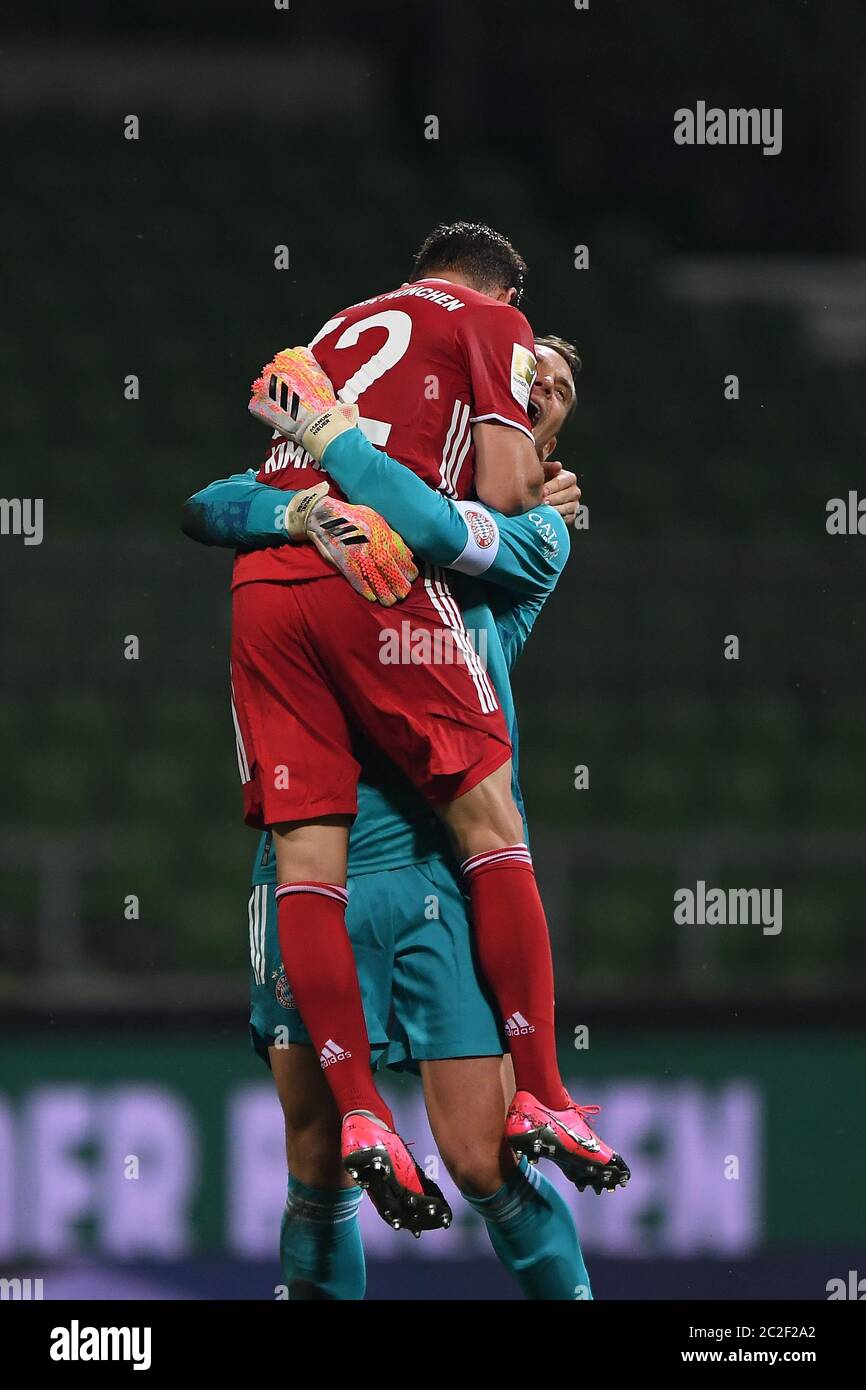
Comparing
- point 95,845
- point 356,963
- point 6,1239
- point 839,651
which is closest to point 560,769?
point 839,651

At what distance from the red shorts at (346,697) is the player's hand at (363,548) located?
0.10 feet

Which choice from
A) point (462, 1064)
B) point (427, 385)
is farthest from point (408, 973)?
point (427, 385)

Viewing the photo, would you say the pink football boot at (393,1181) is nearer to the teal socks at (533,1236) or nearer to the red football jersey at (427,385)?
the teal socks at (533,1236)

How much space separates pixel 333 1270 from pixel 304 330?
5966 millimetres

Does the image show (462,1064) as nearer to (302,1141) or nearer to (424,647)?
(302,1141)

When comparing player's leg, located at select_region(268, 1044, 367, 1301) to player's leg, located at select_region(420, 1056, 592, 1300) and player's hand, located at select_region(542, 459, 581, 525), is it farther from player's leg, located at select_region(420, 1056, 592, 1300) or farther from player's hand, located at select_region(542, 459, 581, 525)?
player's hand, located at select_region(542, 459, 581, 525)

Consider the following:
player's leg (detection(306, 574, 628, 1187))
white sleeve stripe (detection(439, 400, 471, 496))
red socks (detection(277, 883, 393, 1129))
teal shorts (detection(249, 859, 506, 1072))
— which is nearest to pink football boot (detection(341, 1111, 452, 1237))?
red socks (detection(277, 883, 393, 1129))

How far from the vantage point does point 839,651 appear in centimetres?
725

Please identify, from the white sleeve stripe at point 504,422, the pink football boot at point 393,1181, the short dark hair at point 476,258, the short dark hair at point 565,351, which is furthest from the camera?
the short dark hair at point 565,351

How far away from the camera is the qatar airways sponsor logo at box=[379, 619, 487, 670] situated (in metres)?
3.01

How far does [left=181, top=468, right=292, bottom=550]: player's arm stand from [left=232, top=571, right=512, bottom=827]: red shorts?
9cm

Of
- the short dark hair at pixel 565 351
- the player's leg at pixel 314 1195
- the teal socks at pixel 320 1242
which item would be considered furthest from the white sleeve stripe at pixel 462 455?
the teal socks at pixel 320 1242

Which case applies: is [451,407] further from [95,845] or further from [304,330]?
[304,330]

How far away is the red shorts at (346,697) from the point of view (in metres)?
3.01
